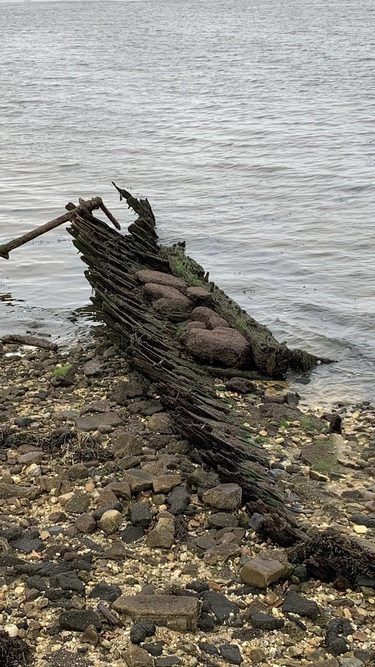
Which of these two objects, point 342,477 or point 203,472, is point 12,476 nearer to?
point 203,472

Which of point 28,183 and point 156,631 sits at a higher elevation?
point 28,183

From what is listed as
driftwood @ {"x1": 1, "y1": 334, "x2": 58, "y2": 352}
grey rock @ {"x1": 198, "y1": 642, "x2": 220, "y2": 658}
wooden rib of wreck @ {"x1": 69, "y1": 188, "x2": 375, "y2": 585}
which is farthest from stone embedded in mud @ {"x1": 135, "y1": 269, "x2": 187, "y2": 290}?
grey rock @ {"x1": 198, "y1": 642, "x2": 220, "y2": 658}

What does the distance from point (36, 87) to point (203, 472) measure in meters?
39.6

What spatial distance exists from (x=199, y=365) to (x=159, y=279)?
86.6 inches

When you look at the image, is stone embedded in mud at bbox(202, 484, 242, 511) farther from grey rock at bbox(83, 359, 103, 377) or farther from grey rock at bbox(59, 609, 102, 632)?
grey rock at bbox(83, 359, 103, 377)

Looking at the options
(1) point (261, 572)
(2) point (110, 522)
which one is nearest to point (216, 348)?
(2) point (110, 522)

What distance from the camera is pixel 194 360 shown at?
9.48 metres

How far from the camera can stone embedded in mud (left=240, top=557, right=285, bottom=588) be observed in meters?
5.44

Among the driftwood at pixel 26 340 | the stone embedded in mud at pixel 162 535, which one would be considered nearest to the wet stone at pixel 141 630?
the stone embedded in mud at pixel 162 535

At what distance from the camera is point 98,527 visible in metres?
6.18

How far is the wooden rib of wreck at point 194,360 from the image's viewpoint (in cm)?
597

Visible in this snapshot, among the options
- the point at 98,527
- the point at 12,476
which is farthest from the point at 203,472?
the point at 12,476

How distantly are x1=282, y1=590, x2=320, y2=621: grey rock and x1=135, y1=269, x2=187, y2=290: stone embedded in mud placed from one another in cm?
628

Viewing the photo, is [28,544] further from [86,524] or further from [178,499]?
[178,499]
